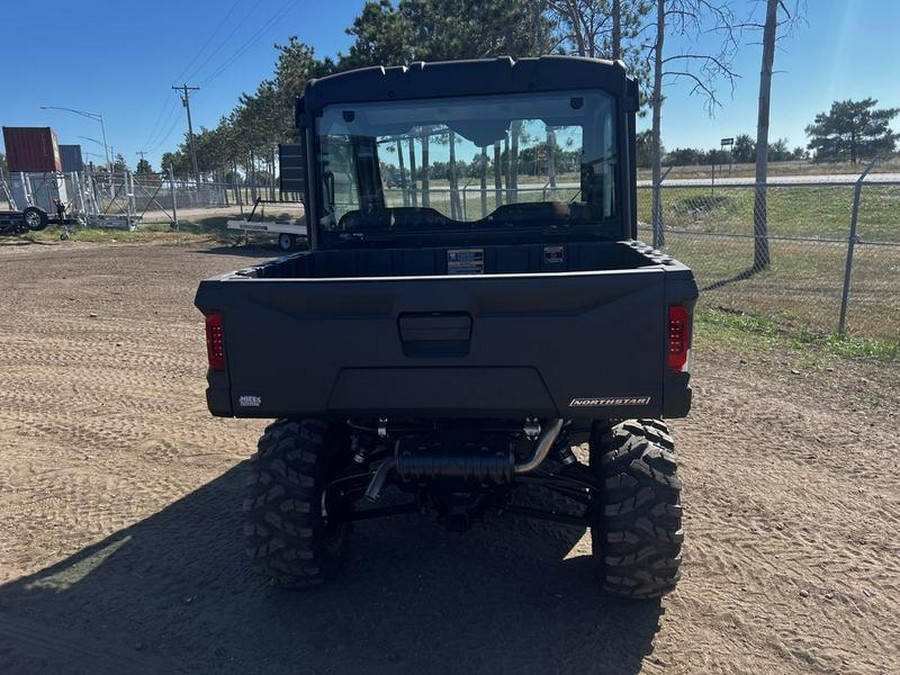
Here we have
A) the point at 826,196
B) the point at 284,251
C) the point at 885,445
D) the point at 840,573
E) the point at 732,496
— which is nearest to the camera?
the point at 840,573

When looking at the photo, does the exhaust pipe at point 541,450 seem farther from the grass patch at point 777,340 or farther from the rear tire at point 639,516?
the grass patch at point 777,340

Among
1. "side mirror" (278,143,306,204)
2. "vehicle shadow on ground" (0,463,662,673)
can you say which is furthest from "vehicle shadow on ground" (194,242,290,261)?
"vehicle shadow on ground" (0,463,662,673)

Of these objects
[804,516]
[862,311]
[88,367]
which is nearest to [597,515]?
[804,516]

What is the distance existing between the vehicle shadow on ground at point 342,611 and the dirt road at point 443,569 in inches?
0.4

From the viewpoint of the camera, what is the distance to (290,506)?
3.11m

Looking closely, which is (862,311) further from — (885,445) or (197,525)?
(197,525)

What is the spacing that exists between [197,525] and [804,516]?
355 centimetres

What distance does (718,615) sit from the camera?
3066mm

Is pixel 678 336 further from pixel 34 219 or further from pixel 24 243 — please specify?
pixel 34 219

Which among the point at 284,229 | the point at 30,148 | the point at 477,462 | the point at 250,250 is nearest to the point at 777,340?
the point at 477,462

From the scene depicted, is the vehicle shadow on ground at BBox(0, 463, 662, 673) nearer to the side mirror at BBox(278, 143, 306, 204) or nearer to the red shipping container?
the side mirror at BBox(278, 143, 306, 204)

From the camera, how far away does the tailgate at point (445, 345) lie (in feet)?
8.40

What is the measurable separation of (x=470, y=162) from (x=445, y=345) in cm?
212

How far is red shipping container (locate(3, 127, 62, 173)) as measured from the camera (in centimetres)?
3441
